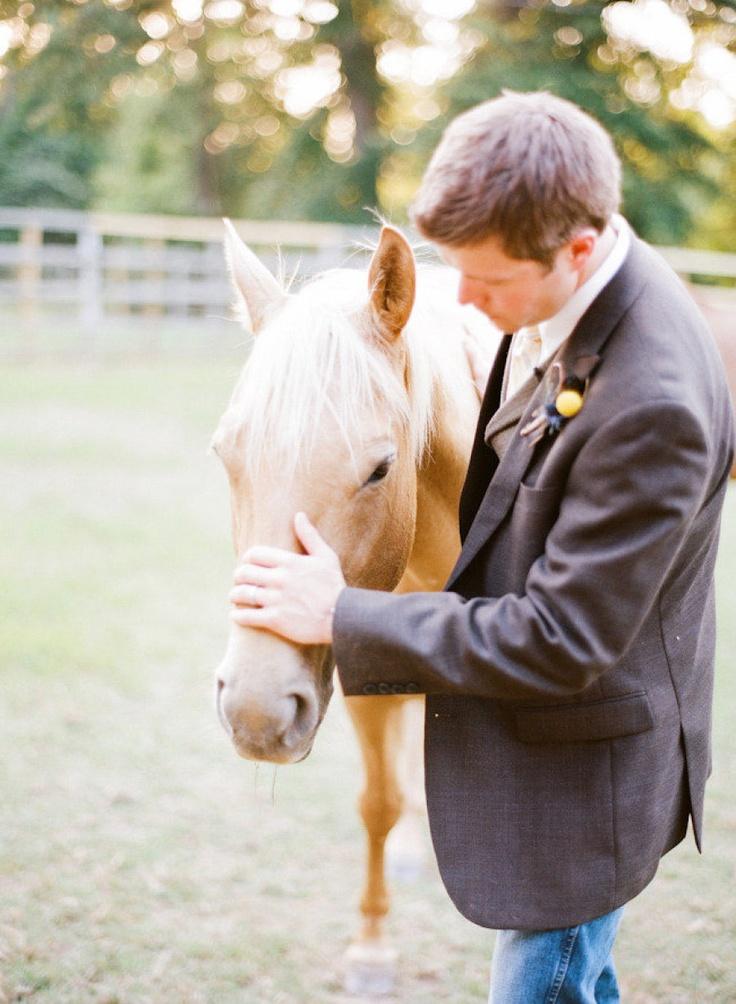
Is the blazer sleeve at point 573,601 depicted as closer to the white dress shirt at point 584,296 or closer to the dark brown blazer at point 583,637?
the dark brown blazer at point 583,637

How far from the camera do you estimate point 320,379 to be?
1.80m

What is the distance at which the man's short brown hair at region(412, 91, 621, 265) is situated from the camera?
52.1 inches

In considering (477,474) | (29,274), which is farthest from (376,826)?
(29,274)

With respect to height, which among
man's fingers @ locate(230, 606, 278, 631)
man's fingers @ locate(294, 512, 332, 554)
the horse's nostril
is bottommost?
the horse's nostril

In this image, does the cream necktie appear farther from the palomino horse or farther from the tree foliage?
the tree foliage

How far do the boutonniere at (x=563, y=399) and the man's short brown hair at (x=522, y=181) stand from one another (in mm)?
186

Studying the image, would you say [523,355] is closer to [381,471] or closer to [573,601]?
[381,471]

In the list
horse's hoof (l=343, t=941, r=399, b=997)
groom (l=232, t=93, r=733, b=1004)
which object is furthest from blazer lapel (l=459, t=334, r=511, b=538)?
horse's hoof (l=343, t=941, r=399, b=997)

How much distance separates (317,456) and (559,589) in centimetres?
57

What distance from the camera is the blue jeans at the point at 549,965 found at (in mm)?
1686

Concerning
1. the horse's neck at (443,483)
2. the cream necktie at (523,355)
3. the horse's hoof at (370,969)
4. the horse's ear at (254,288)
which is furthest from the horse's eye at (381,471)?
the horse's hoof at (370,969)

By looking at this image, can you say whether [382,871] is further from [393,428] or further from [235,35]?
[235,35]

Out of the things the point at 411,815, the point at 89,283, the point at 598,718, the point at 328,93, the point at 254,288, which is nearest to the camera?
the point at 598,718

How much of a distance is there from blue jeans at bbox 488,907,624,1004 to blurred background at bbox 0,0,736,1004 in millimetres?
883
